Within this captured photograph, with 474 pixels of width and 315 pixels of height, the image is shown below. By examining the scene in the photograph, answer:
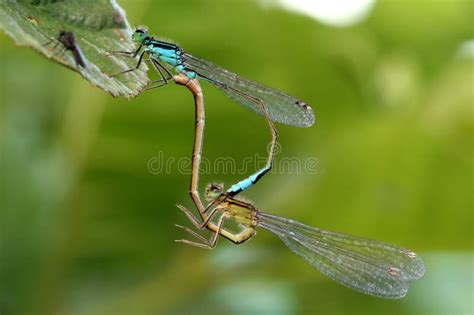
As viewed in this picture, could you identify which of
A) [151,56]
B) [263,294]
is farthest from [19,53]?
[263,294]

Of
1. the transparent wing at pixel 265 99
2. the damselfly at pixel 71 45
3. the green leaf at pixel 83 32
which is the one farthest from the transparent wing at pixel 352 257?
the damselfly at pixel 71 45

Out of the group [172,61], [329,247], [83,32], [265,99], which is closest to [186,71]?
[172,61]

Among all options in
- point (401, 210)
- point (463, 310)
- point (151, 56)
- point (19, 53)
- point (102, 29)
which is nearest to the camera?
point (102, 29)

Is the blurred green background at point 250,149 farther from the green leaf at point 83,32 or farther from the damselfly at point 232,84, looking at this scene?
the green leaf at point 83,32

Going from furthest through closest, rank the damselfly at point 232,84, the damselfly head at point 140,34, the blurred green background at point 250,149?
the blurred green background at point 250,149 < the damselfly at point 232,84 < the damselfly head at point 140,34

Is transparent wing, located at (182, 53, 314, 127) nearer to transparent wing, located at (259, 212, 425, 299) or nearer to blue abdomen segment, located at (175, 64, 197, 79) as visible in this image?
blue abdomen segment, located at (175, 64, 197, 79)

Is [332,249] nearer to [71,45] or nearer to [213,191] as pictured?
[213,191]

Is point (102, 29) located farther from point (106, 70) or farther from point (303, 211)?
point (303, 211)

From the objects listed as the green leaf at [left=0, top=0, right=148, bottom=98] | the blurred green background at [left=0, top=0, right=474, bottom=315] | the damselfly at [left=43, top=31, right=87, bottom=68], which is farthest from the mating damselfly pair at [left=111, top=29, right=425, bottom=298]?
the damselfly at [left=43, top=31, right=87, bottom=68]
